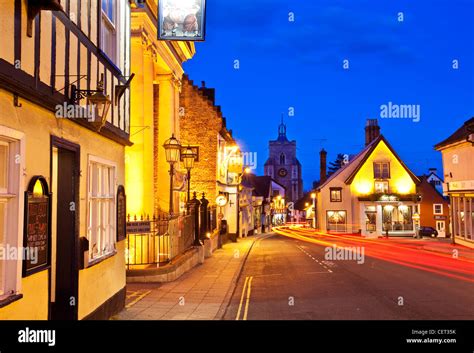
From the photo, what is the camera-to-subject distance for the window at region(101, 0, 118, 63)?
9.47m

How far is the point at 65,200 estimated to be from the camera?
7770mm

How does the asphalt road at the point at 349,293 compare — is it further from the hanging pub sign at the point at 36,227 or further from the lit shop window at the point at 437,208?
the lit shop window at the point at 437,208

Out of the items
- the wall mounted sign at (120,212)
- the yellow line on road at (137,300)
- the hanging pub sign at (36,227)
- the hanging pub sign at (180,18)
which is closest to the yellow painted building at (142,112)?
the yellow line on road at (137,300)

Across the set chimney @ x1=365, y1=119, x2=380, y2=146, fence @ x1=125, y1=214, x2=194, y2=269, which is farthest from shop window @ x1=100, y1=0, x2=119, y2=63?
chimney @ x1=365, y1=119, x2=380, y2=146

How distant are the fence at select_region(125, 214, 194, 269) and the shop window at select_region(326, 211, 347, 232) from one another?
3422 cm

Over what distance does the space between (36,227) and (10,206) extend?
1.90 feet

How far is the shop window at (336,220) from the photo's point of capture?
51156mm

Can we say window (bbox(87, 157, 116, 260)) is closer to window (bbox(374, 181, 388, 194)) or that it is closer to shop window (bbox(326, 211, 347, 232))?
window (bbox(374, 181, 388, 194))

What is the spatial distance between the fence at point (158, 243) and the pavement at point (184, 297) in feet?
3.31

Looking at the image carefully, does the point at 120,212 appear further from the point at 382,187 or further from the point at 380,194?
the point at 382,187

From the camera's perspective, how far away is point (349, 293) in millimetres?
12781

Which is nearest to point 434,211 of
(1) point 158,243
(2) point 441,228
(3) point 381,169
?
(2) point 441,228
